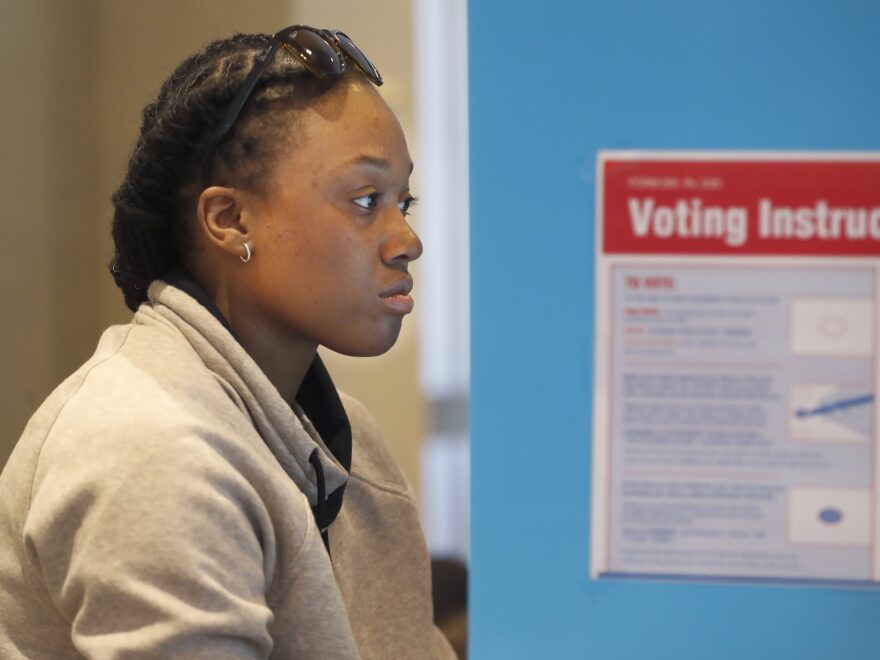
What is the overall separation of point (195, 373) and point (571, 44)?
0.45m

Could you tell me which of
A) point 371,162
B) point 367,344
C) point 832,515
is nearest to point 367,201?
point 371,162

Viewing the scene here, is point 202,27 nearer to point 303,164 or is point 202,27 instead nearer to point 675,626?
point 303,164

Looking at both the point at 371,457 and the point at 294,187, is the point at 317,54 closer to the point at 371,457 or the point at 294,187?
the point at 294,187

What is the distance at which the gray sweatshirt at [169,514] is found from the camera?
2.89ft

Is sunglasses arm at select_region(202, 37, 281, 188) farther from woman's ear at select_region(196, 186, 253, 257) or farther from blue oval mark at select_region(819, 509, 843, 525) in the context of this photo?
blue oval mark at select_region(819, 509, 843, 525)

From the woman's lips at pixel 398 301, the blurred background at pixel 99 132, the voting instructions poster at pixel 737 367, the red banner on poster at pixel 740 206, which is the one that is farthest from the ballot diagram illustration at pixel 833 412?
the blurred background at pixel 99 132

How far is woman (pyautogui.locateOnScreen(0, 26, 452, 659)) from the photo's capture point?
0.89 meters

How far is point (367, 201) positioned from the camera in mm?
1088

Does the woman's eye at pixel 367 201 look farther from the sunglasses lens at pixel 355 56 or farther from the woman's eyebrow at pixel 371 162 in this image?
the sunglasses lens at pixel 355 56

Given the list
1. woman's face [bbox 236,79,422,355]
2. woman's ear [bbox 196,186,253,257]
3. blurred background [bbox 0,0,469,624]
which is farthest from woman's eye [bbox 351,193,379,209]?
blurred background [bbox 0,0,469,624]

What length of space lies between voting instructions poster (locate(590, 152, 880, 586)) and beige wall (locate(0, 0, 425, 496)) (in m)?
1.48

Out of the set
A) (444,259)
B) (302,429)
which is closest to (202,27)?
(444,259)

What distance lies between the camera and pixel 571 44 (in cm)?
86

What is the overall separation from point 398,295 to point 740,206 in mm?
383
